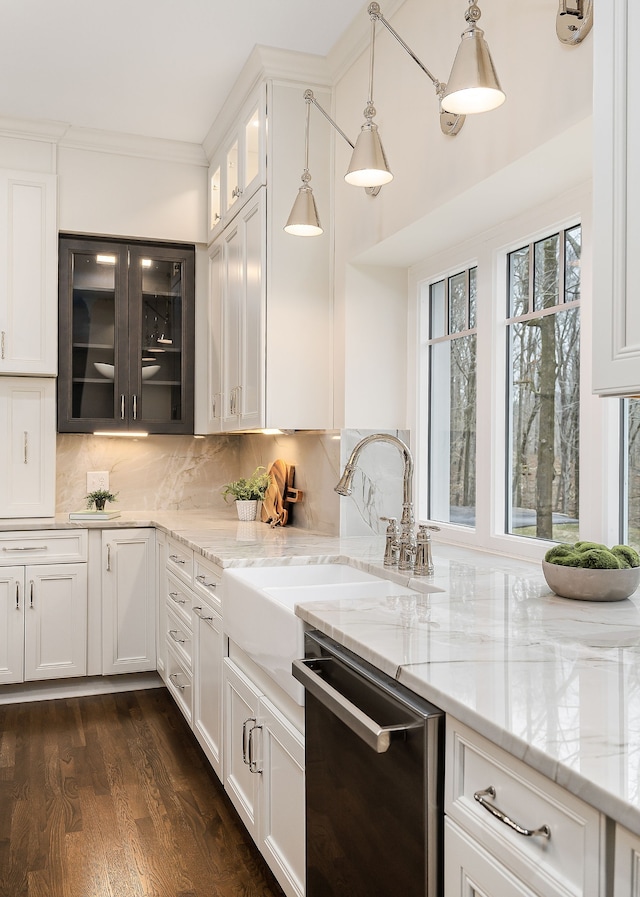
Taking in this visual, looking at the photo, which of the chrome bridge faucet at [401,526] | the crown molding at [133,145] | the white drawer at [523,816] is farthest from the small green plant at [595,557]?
the crown molding at [133,145]

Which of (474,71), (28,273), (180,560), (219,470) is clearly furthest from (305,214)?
(219,470)

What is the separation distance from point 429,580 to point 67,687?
2.46 meters

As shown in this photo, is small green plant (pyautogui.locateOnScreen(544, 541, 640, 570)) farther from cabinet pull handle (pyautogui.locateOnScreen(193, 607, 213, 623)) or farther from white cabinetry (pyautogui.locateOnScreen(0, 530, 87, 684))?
white cabinetry (pyautogui.locateOnScreen(0, 530, 87, 684))

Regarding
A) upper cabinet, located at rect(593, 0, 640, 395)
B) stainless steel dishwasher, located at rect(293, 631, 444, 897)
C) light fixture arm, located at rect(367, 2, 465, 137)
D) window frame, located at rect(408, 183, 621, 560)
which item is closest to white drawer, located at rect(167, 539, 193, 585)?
window frame, located at rect(408, 183, 621, 560)

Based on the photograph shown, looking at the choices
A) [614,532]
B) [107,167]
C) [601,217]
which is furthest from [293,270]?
[601,217]

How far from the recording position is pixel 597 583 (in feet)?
5.49

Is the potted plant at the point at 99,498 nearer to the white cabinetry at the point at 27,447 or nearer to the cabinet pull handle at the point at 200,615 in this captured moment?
the white cabinetry at the point at 27,447

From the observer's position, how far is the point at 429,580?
6.73ft

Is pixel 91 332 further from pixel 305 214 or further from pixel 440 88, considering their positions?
pixel 440 88

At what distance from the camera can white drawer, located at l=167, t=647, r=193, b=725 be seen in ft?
10.1

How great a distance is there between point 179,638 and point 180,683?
193 mm

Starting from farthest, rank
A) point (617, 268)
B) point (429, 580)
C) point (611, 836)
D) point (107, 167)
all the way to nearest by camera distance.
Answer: point (107, 167), point (429, 580), point (617, 268), point (611, 836)

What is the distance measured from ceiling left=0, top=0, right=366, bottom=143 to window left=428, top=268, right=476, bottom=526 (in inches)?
43.4

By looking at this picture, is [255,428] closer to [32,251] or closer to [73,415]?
[73,415]
